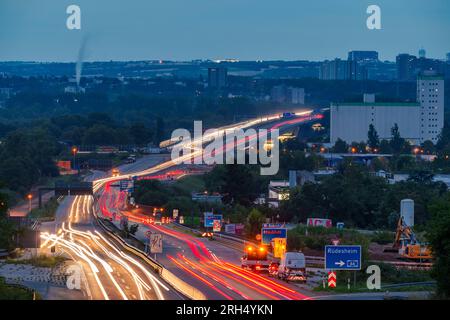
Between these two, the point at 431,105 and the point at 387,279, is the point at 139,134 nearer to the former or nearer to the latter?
the point at 431,105

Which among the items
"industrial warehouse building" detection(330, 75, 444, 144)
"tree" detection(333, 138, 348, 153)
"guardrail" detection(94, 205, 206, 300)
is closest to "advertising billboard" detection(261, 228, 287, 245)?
"guardrail" detection(94, 205, 206, 300)

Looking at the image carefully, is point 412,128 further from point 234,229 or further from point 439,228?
point 439,228

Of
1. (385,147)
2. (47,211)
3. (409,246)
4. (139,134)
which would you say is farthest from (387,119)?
(409,246)

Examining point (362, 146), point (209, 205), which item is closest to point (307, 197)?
point (209, 205)

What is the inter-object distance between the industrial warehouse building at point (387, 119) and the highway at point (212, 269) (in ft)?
286

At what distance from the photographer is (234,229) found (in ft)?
160

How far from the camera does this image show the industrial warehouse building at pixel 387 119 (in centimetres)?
14525

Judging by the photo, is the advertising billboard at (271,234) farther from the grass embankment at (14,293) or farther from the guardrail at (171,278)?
the grass embankment at (14,293)

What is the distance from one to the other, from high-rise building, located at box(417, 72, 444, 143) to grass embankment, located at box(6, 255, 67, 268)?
112306mm

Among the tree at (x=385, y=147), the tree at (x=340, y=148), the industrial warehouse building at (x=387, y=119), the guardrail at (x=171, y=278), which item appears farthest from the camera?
the industrial warehouse building at (x=387, y=119)

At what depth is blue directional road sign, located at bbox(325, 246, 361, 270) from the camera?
27.9 metres

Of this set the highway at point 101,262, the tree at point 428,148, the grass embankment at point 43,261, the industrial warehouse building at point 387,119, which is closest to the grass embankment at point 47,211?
the highway at point 101,262

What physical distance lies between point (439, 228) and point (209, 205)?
38.0 m

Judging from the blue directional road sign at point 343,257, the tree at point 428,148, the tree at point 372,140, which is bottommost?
the blue directional road sign at point 343,257
